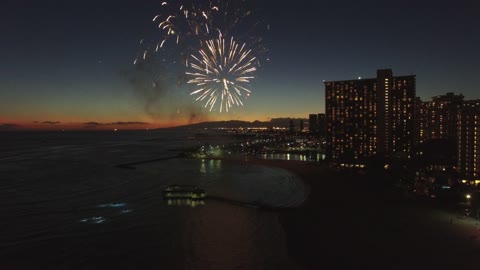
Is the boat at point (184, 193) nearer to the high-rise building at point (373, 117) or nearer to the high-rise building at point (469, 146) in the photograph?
the high-rise building at point (469, 146)

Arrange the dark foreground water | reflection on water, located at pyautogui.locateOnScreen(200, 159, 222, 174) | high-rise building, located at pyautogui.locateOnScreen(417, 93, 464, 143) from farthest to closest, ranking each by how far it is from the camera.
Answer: high-rise building, located at pyautogui.locateOnScreen(417, 93, 464, 143)
reflection on water, located at pyautogui.locateOnScreen(200, 159, 222, 174)
the dark foreground water

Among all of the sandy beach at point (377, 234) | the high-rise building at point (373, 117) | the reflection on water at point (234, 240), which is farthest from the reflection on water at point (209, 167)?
the reflection on water at point (234, 240)

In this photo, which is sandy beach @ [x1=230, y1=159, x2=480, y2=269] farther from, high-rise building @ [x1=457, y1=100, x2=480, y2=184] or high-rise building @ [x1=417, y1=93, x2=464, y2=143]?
high-rise building @ [x1=417, y1=93, x2=464, y2=143]

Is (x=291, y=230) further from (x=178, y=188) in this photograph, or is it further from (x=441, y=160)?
(x=441, y=160)

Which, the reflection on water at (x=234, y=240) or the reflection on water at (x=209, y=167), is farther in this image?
the reflection on water at (x=209, y=167)

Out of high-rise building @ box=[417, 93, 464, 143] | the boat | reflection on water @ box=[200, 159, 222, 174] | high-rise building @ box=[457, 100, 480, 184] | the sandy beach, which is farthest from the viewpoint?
high-rise building @ box=[417, 93, 464, 143]

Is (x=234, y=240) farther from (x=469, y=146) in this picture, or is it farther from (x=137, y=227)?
(x=469, y=146)

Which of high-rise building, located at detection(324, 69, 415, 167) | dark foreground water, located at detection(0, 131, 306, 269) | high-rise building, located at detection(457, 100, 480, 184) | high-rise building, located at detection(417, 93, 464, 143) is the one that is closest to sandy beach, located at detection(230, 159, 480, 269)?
dark foreground water, located at detection(0, 131, 306, 269)
